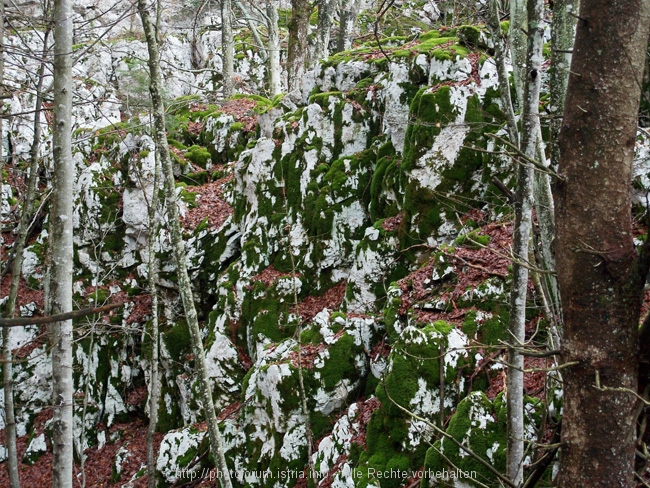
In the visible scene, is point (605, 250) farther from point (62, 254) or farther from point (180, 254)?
point (180, 254)

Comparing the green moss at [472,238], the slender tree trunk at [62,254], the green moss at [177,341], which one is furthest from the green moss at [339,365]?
the green moss at [177,341]

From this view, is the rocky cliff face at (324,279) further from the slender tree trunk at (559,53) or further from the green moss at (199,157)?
the slender tree trunk at (559,53)

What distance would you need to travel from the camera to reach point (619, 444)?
1640 mm

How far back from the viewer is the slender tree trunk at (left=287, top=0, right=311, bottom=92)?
1382 centimetres

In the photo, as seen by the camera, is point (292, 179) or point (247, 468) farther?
point (292, 179)

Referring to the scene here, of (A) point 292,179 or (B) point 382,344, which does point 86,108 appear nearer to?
(A) point 292,179

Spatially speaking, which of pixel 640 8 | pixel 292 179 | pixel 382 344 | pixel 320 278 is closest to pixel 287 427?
pixel 382 344

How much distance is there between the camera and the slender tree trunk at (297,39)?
13.8 m

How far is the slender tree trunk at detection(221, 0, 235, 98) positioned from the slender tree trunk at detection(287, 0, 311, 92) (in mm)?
3249

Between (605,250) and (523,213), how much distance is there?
1.99m

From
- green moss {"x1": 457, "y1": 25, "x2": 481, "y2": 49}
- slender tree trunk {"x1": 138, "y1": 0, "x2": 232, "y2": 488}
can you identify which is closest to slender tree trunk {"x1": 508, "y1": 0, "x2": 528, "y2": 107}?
green moss {"x1": 457, "y1": 25, "x2": 481, "y2": 49}

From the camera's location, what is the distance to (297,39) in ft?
46.2

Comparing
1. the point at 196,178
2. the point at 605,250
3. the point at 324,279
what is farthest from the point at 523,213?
the point at 196,178

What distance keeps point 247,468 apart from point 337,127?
641cm
